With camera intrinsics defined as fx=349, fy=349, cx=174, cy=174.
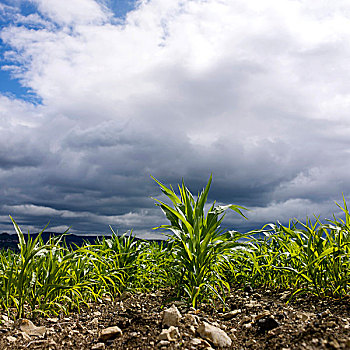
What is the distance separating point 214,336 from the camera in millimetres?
2217

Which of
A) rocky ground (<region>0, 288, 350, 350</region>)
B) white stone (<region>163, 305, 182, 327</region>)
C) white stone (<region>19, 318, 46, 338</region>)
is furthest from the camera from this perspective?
white stone (<region>19, 318, 46, 338</region>)

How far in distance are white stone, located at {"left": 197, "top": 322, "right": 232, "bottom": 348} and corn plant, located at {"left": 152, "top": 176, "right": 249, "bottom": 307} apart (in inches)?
17.4

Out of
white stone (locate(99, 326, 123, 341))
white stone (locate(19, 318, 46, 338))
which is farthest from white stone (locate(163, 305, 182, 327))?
white stone (locate(19, 318, 46, 338))

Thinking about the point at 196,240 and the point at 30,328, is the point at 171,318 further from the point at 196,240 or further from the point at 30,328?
the point at 30,328

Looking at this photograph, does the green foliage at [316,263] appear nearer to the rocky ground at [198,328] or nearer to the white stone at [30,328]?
the rocky ground at [198,328]

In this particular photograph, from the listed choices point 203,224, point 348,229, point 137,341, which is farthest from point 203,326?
point 348,229

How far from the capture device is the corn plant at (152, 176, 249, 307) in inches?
108

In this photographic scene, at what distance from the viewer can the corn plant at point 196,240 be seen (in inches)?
108

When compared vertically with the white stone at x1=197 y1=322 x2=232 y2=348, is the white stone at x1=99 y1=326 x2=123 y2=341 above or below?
below

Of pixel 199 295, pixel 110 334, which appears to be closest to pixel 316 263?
pixel 199 295

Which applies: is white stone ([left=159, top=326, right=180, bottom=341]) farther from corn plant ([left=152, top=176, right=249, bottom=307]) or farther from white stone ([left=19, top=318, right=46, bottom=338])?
white stone ([left=19, top=318, right=46, bottom=338])

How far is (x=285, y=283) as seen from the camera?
3699mm

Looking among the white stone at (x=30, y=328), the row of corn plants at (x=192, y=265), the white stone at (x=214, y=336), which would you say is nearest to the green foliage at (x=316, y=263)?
the row of corn plants at (x=192, y=265)

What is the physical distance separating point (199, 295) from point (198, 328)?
623 mm
